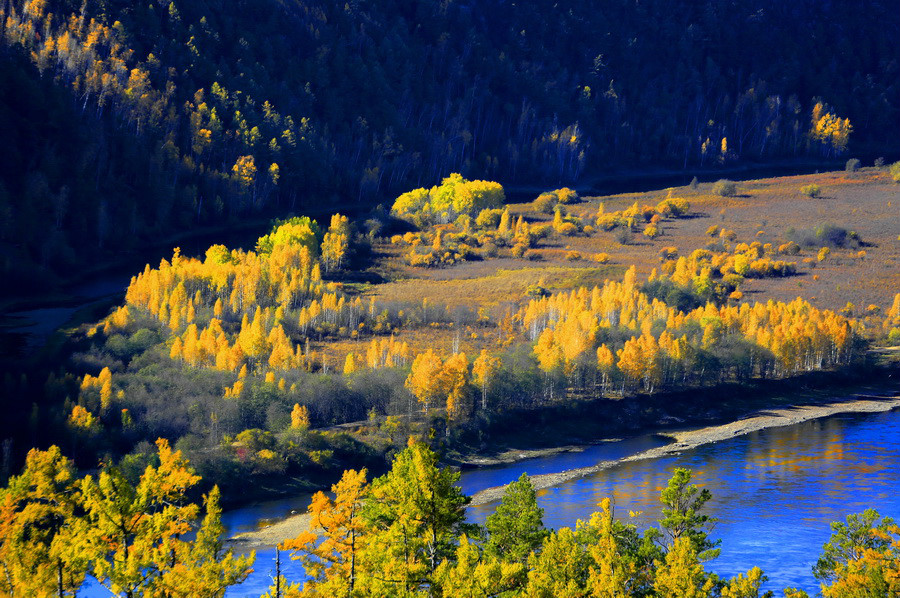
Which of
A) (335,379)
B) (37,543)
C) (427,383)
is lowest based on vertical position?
(37,543)

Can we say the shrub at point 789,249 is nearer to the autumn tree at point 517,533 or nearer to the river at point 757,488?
the river at point 757,488

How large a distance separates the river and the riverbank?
1314mm

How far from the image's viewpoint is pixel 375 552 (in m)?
43.9

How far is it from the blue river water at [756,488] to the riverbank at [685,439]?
1360 mm

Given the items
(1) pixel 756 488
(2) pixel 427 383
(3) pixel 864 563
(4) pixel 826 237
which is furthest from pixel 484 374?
(4) pixel 826 237

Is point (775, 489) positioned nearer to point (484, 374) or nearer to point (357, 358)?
point (484, 374)

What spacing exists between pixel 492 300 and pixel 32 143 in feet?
263

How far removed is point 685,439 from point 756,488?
20725 millimetres

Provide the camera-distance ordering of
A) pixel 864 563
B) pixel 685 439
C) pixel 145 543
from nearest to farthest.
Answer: pixel 145 543
pixel 864 563
pixel 685 439

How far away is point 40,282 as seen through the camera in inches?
6206

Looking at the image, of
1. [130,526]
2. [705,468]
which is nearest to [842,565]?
[130,526]

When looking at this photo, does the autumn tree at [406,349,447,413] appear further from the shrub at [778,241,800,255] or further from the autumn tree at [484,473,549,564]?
the shrub at [778,241,800,255]

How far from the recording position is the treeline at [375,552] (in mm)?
40781

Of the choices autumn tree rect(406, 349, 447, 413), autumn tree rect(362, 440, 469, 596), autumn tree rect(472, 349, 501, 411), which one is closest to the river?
autumn tree rect(472, 349, 501, 411)
